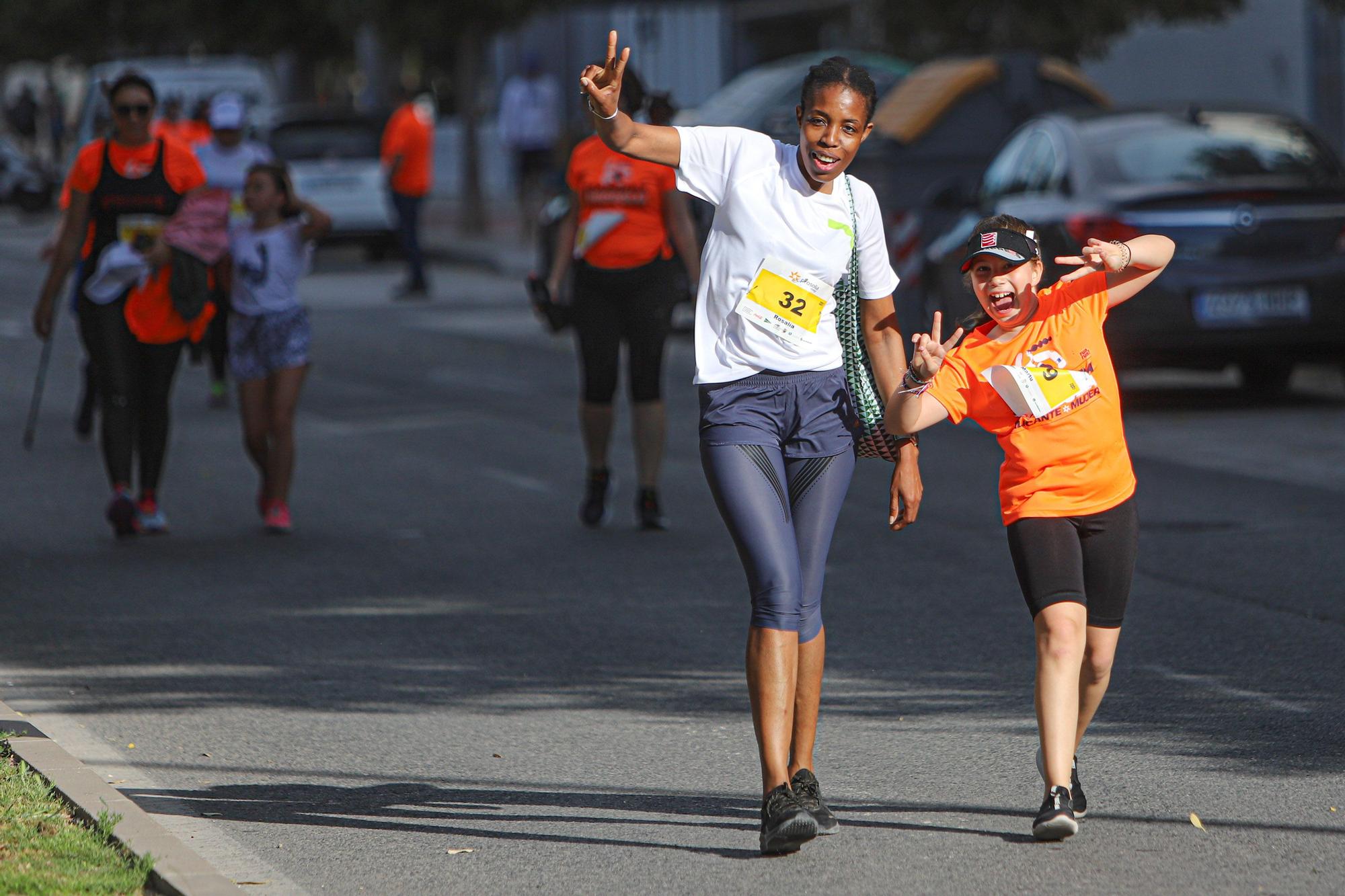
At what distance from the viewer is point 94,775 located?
5.44 meters

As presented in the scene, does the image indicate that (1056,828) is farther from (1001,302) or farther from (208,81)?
(208,81)

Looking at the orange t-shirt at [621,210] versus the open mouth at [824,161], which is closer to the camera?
the open mouth at [824,161]

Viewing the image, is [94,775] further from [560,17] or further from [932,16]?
[560,17]

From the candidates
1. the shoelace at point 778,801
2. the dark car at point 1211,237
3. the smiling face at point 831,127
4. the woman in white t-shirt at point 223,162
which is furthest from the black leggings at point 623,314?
the woman in white t-shirt at point 223,162

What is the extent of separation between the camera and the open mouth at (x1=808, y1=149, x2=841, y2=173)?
5105 millimetres

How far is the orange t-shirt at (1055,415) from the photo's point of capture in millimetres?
5004

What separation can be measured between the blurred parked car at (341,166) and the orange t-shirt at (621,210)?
16.5 m

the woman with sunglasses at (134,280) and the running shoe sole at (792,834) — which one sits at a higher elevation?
the woman with sunglasses at (134,280)

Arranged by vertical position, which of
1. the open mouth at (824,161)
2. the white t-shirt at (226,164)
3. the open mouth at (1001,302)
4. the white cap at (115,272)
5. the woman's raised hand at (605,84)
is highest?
the woman's raised hand at (605,84)

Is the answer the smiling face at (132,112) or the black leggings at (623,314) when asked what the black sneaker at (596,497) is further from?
the smiling face at (132,112)

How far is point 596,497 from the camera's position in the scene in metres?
9.68

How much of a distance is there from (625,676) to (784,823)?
2.08 m

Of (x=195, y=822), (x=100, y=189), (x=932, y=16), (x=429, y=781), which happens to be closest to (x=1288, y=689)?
(x=429, y=781)

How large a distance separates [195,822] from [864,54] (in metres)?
19.0
